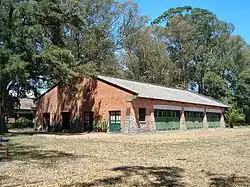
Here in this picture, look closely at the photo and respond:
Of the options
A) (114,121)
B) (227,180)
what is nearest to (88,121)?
(114,121)

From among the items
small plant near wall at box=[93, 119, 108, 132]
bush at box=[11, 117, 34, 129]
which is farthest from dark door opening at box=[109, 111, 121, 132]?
bush at box=[11, 117, 34, 129]

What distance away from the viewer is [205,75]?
62031 mm

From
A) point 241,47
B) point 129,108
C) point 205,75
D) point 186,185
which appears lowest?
point 186,185

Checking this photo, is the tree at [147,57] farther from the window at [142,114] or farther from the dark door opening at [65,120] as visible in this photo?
the window at [142,114]

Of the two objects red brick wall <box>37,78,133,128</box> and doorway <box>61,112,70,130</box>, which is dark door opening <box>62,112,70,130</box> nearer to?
doorway <box>61,112,70,130</box>

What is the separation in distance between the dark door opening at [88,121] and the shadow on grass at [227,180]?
1089 inches

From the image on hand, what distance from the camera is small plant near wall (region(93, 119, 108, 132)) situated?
35219mm

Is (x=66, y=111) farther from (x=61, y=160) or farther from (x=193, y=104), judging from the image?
(x=61, y=160)

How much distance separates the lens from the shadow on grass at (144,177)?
9.07 meters

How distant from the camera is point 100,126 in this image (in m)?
35.5

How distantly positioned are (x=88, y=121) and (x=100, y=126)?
2.71m

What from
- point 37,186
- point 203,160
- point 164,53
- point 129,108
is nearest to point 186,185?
point 37,186

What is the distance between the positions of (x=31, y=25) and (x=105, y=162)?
2132cm

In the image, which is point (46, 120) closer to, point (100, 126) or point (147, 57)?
point (100, 126)
